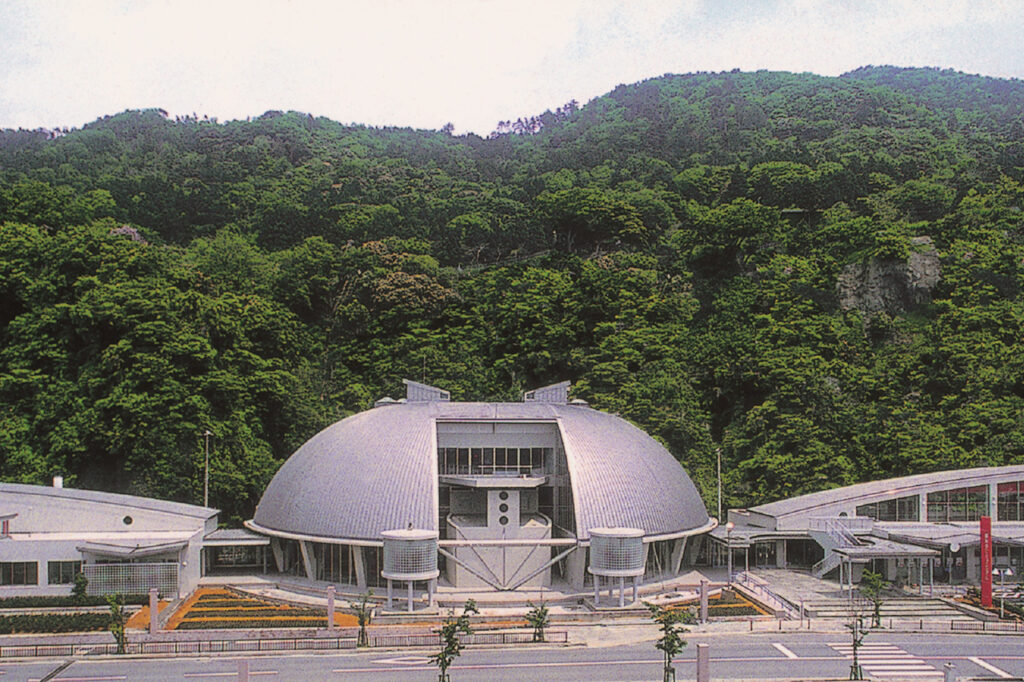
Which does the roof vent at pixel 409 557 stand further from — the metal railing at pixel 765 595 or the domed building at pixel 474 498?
the metal railing at pixel 765 595

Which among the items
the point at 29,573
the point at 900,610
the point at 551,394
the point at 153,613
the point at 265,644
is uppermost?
the point at 551,394

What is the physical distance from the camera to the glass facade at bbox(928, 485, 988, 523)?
48594 millimetres

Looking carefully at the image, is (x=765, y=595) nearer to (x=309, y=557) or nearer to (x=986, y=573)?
(x=986, y=573)

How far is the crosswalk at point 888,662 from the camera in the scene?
2980 cm

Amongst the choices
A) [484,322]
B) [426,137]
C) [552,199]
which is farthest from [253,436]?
[426,137]

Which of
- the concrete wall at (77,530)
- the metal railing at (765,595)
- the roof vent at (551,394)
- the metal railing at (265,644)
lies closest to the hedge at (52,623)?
the metal railing at (265,644)

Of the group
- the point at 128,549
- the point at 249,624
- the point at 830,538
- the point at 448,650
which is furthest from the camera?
the point at 830,538

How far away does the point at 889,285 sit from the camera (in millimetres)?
79188

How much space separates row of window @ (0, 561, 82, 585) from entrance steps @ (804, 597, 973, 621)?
33073 mm

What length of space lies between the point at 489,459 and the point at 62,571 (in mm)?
20596

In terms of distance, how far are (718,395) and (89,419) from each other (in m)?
47.5

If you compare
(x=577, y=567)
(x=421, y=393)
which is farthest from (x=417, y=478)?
(x=421, y=393)

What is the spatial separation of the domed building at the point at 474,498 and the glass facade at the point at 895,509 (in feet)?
27.9

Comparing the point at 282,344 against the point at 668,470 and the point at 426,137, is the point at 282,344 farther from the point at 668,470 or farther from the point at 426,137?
the point at 426,137
